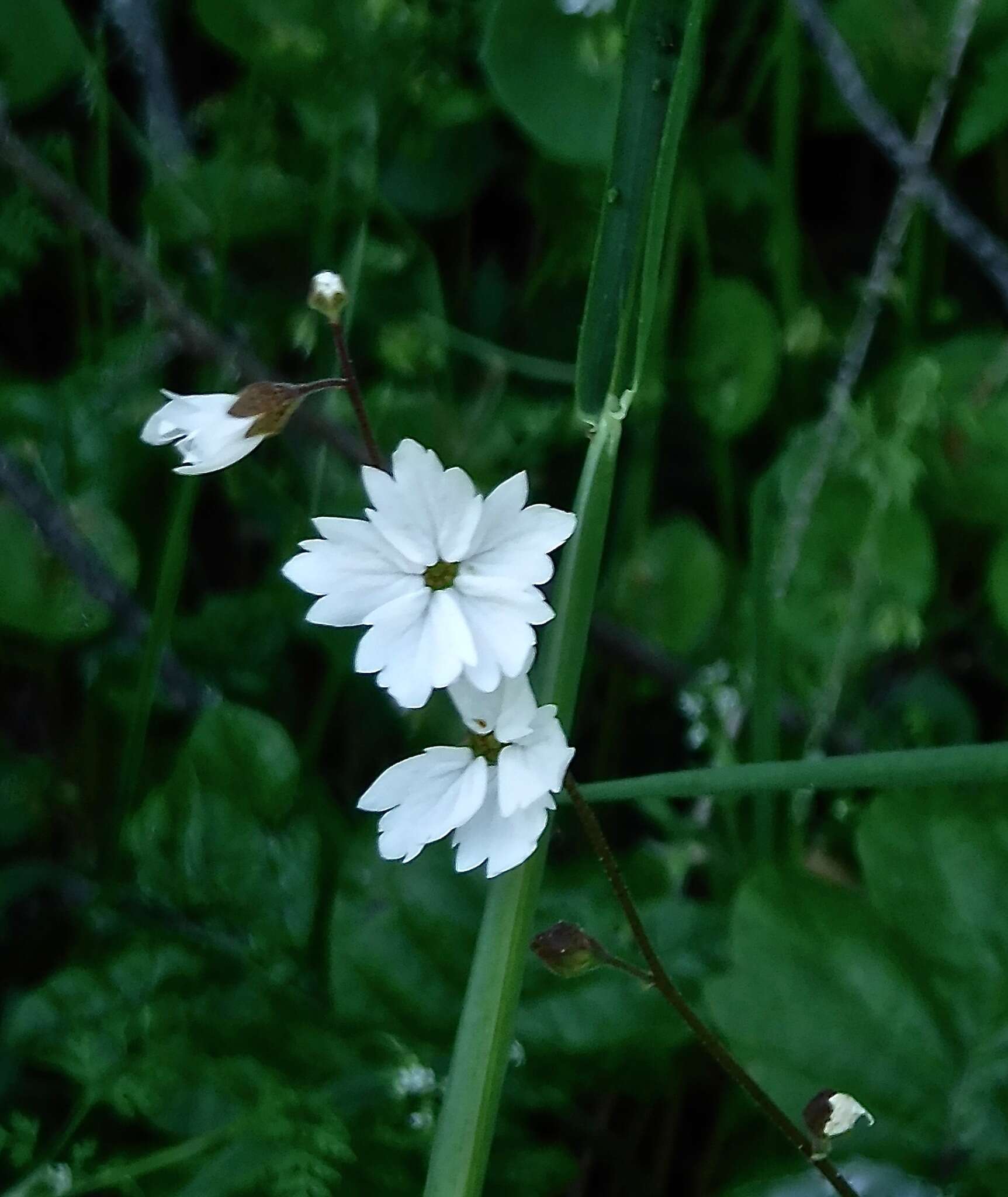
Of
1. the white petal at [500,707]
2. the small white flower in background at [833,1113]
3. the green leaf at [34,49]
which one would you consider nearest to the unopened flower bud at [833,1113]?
the small white flower in background at [833,1113]

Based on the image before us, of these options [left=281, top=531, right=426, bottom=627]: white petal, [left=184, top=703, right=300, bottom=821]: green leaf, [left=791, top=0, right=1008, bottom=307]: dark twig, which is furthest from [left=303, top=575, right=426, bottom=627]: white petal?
[left=791, top=0, right=1008, bottom=307]: dark twig

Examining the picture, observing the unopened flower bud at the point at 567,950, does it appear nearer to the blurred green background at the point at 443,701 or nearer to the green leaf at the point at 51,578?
the blurred green background at the point at 443,701

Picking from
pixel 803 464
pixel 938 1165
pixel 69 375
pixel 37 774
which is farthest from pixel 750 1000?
pixel 69 375

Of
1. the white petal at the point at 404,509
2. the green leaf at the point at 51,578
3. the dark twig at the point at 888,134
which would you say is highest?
the dark twig at the point at 888,134

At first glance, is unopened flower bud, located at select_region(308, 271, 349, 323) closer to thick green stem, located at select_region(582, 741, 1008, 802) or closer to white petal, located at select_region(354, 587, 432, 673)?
white petal, located at select_region(354, 587, 432, 673)

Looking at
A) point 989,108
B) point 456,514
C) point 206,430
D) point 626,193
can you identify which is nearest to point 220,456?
point 206,430
